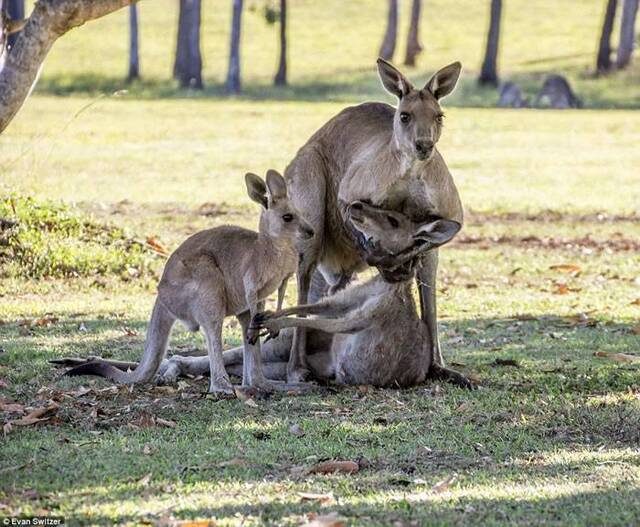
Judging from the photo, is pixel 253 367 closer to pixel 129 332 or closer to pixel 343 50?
pixel 129 332

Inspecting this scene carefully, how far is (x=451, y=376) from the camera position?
739 centimetres

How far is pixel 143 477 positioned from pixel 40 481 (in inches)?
16.9

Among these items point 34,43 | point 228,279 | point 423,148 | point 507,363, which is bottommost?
point 507,363

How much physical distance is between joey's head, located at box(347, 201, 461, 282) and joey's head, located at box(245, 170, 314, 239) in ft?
1.79

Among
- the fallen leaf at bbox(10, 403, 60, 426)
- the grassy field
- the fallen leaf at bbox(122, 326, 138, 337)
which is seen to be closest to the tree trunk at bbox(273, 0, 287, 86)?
the grassy field

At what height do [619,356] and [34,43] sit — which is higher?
[34,43]

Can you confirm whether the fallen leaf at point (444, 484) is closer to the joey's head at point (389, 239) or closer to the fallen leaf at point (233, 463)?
the fallen leaf at point (233, 463)

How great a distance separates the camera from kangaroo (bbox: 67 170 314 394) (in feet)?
22.3

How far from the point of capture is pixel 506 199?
1767 cm

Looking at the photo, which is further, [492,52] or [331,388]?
[492,52]

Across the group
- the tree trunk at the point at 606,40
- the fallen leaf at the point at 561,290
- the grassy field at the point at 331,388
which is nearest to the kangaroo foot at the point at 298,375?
the grassy field at the point at 331,388

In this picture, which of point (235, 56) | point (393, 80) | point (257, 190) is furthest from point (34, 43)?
point (235, 56)

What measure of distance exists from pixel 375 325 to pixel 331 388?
0.47 metres

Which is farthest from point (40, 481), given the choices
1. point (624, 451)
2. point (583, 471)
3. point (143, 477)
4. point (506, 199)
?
point (506, 199)
